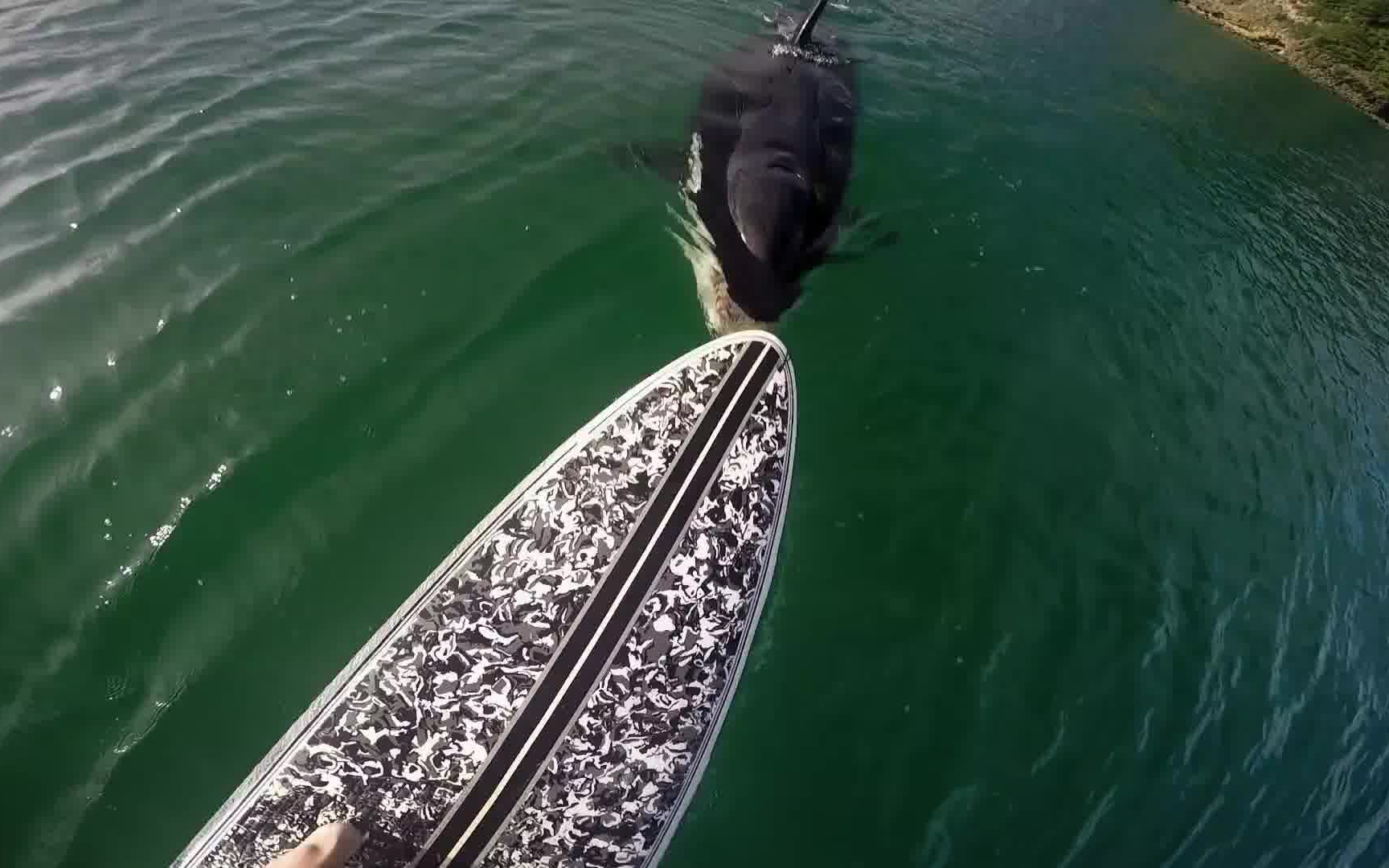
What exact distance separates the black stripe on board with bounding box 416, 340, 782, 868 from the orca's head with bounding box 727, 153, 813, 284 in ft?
5.74

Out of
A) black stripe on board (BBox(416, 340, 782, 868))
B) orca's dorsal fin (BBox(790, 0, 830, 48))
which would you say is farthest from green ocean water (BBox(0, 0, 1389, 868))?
orca's dorsal fin (BBox(790, 0, 830, 48))

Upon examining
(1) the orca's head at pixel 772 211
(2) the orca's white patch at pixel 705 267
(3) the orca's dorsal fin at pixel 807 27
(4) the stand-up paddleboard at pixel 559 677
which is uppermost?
(3) the orca's dorsal fin at pixel 807 27

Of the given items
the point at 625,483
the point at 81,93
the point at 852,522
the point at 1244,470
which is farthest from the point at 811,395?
the point at 81,93

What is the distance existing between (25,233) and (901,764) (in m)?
7.73

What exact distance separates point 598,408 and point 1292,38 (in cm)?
2070

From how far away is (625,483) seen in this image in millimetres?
5344

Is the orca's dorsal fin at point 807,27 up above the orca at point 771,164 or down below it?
above

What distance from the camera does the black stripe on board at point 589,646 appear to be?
14.3 feet

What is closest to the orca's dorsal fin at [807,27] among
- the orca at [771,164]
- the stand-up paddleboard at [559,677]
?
the orca at [771,164]

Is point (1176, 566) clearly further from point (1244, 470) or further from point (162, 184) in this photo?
point (162, 184)

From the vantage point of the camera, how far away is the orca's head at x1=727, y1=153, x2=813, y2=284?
710 centimetres

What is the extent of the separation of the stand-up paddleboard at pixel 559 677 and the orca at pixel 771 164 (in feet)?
6.21

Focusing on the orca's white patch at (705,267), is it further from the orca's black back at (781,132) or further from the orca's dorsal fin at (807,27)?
the orca's dorsal fin at (807,27)

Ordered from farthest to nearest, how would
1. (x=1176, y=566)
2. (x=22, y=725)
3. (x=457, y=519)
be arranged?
(x=1176, y=566) < (x=457, y=519) < (x=22, y=725)
